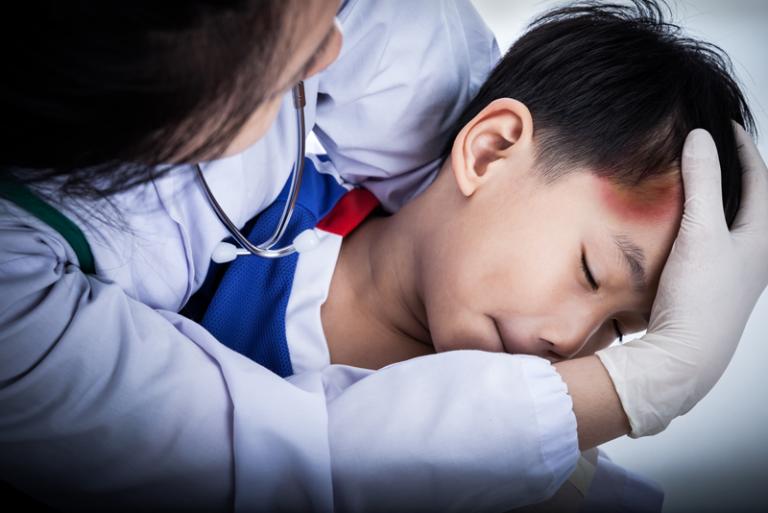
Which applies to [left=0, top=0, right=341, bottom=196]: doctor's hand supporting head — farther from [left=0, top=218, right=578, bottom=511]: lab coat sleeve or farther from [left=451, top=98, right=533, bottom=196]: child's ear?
[left=451, top=98, right=533, bottom=196]: child's ear

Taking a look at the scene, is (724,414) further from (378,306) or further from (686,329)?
(378,306)

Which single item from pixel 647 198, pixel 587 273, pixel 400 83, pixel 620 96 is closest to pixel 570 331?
pixel 587 273

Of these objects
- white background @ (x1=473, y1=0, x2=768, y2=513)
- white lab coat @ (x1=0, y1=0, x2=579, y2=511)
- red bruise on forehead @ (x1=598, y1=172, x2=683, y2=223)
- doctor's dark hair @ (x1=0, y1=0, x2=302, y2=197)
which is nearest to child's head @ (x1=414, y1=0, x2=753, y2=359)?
red bruise on forehead @ (x1=598, y1=172, x2=683, y2=223)

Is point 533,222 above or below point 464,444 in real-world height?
above

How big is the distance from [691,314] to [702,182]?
0.47ft

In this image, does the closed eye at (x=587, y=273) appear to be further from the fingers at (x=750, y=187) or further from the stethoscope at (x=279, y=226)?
the stethoscope at (x=279, y=226)

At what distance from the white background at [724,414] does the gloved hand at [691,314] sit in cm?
34

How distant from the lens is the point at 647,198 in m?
0.75

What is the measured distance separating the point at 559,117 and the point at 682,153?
144mm

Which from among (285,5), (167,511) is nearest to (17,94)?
(285,5)

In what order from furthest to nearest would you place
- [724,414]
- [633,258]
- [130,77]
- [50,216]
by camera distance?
1. [724,414]
2. [633,258]
3. [50,216]
4. [130,77]

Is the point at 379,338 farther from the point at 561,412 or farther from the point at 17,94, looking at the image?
the point at 17,94

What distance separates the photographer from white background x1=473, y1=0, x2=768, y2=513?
3.29 feet

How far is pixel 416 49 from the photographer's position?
90 cm
